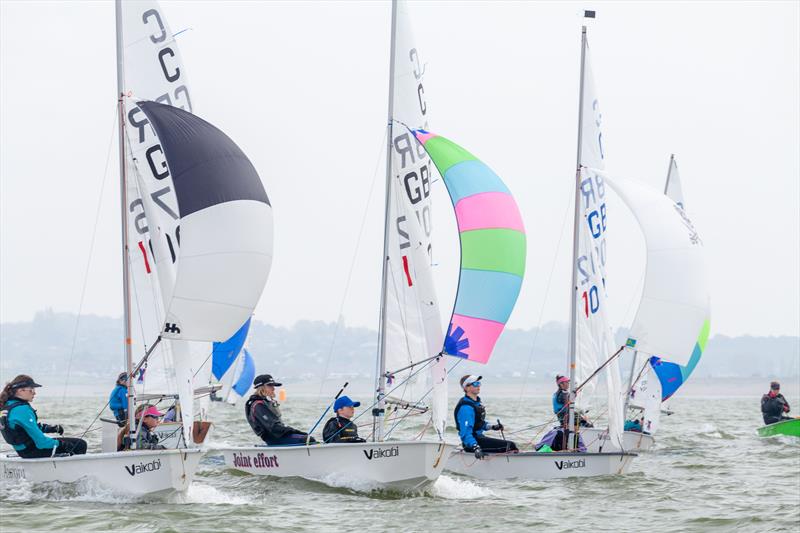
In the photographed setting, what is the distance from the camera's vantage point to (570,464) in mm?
15570

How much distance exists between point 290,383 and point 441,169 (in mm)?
142575

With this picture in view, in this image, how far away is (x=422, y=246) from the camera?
15.3 meters

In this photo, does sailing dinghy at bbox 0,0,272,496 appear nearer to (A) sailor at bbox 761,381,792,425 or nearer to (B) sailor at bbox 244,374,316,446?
(B) sailor at bbox 244,374,316,446

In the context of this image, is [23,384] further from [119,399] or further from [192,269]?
[119,399]

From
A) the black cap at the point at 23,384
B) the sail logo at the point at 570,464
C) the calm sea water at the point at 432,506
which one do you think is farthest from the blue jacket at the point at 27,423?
the sail logo at the point at 570,464

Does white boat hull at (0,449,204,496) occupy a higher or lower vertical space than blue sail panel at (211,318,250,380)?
lower

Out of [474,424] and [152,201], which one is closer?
[152,201]

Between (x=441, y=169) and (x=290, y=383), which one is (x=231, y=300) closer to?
(x=441, y=169)

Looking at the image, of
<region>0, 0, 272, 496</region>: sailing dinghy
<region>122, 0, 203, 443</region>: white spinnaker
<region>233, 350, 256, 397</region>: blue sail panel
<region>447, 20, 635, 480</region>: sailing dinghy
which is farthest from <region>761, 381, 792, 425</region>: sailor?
<region>0, 0, 272, 496</region>: sailing dinghy

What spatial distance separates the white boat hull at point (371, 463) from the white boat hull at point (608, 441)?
4.06 m

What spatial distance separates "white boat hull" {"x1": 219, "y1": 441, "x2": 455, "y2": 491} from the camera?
13.4 m

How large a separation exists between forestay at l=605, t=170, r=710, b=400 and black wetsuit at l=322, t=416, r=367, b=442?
4.06 meters

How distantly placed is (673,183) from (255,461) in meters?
14.3

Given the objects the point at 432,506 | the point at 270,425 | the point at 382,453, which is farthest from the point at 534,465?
the point at 270,425
